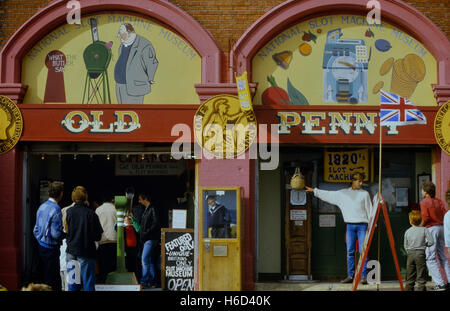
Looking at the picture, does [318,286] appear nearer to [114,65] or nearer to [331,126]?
[331,126]

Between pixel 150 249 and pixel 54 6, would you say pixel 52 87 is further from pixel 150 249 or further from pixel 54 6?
pixel 150 249

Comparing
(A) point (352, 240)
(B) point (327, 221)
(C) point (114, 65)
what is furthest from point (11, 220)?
(A) point (352, 240)

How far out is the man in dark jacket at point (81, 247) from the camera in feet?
34.2

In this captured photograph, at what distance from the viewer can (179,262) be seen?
12.3 meters

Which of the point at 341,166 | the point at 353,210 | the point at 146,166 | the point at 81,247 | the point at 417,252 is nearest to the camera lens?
the point at 81,247

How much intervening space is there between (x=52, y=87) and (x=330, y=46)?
522cm

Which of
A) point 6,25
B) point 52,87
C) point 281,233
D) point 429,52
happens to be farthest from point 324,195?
point 6,25

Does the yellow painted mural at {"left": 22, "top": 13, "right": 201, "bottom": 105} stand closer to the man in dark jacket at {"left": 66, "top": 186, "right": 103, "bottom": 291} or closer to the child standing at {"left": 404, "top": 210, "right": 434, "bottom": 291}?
the man in dark jacket at {"left": 66, "top": 186, "right": 103, "bottom": 291}

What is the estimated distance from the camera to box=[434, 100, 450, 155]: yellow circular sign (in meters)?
12.0

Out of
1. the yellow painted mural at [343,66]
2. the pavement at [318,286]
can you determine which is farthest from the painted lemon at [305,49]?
the pavement at [318,286]

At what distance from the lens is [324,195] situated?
1230 cm

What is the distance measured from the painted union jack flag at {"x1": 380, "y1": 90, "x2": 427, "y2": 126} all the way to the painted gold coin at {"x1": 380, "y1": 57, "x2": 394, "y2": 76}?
3.01 ft

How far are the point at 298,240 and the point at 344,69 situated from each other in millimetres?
3353

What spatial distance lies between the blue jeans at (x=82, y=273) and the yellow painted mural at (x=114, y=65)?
10.6 ft
